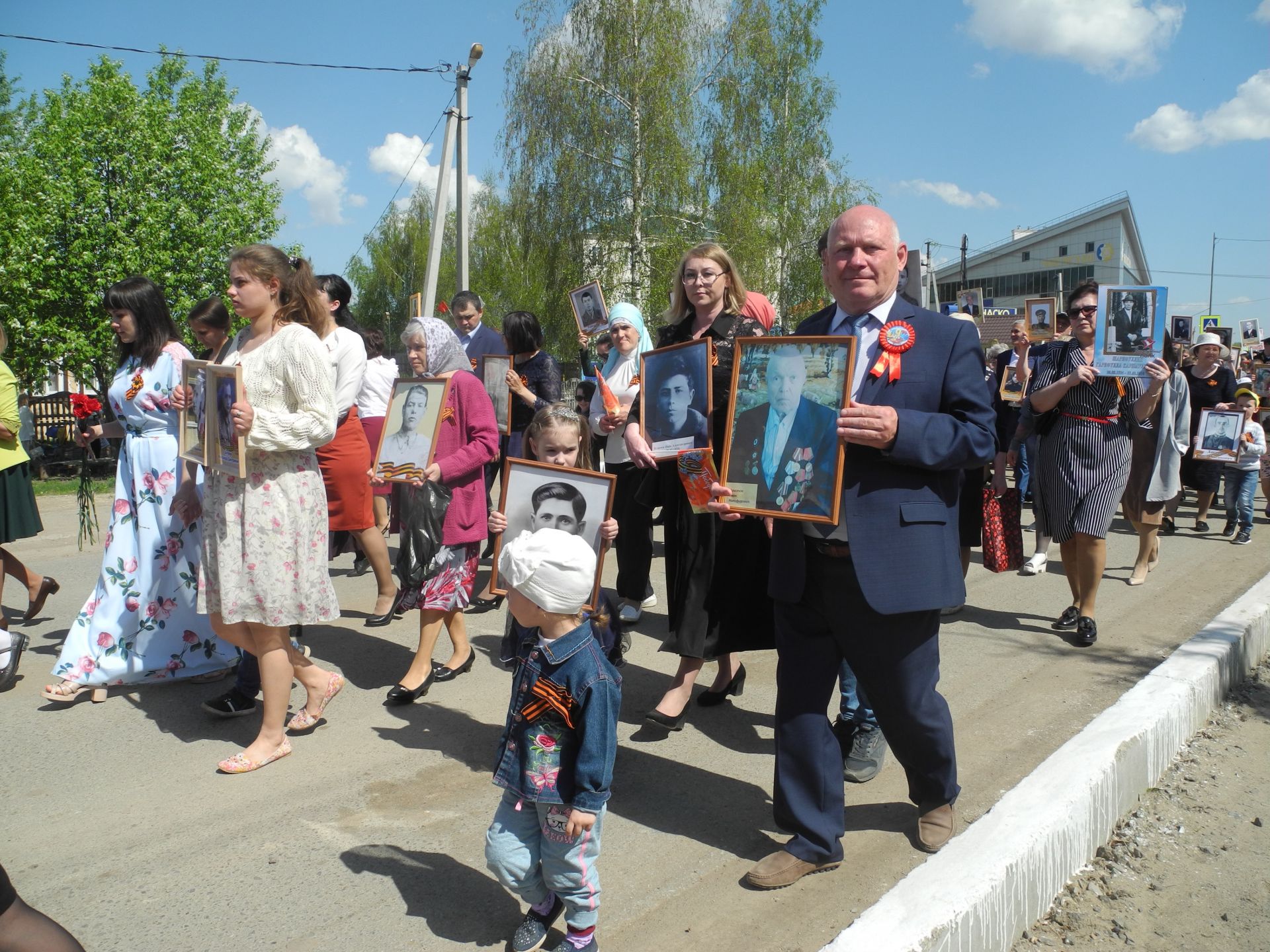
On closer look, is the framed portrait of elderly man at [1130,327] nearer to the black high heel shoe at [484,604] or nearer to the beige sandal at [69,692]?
the black high heel shoe at [484,604]

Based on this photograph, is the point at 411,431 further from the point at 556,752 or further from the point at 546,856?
the point at 546,856

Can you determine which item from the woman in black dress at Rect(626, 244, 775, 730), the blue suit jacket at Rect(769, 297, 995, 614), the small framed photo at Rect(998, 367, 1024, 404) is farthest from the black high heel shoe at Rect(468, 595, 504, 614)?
the small framed photo at Rect(998, 367, 1024, 404)

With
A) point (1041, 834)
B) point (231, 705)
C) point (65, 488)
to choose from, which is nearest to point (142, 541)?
point (231, 705)

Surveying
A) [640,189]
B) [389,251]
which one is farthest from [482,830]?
[389,251]

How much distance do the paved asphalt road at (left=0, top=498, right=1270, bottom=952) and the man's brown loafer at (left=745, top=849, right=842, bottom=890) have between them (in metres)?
0.04

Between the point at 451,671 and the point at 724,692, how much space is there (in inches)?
58.5

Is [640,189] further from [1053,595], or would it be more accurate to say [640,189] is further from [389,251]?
[389,251]

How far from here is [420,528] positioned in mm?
4832

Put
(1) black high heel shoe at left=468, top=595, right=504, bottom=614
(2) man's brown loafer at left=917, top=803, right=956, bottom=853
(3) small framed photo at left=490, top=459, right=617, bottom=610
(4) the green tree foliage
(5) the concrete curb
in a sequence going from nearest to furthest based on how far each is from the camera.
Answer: (5) the concrete curb
(2) man's brown loafer at left=917, top=803, right=956, bottom=853
(3) small framed photo at left=490, top=459, right=617, bottom=610
(1) black high heel shoe at left=468, top=595, right=504, bottom=614
(4) the green tree foliage

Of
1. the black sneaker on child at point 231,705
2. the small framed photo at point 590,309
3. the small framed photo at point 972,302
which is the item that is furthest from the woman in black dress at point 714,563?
the small framed photo at point 972,302

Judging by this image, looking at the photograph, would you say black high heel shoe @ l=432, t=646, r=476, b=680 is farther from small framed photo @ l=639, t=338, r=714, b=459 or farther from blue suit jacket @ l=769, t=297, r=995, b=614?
blue suit jacket @ l=769, t=297, r=995, b=614

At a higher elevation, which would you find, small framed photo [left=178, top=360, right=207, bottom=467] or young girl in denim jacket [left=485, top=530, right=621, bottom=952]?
small framed photo [left=178, top=360, right=207, bottom=467]

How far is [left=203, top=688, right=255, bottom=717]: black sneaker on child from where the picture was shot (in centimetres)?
463

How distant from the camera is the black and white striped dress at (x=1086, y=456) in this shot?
596 cm
